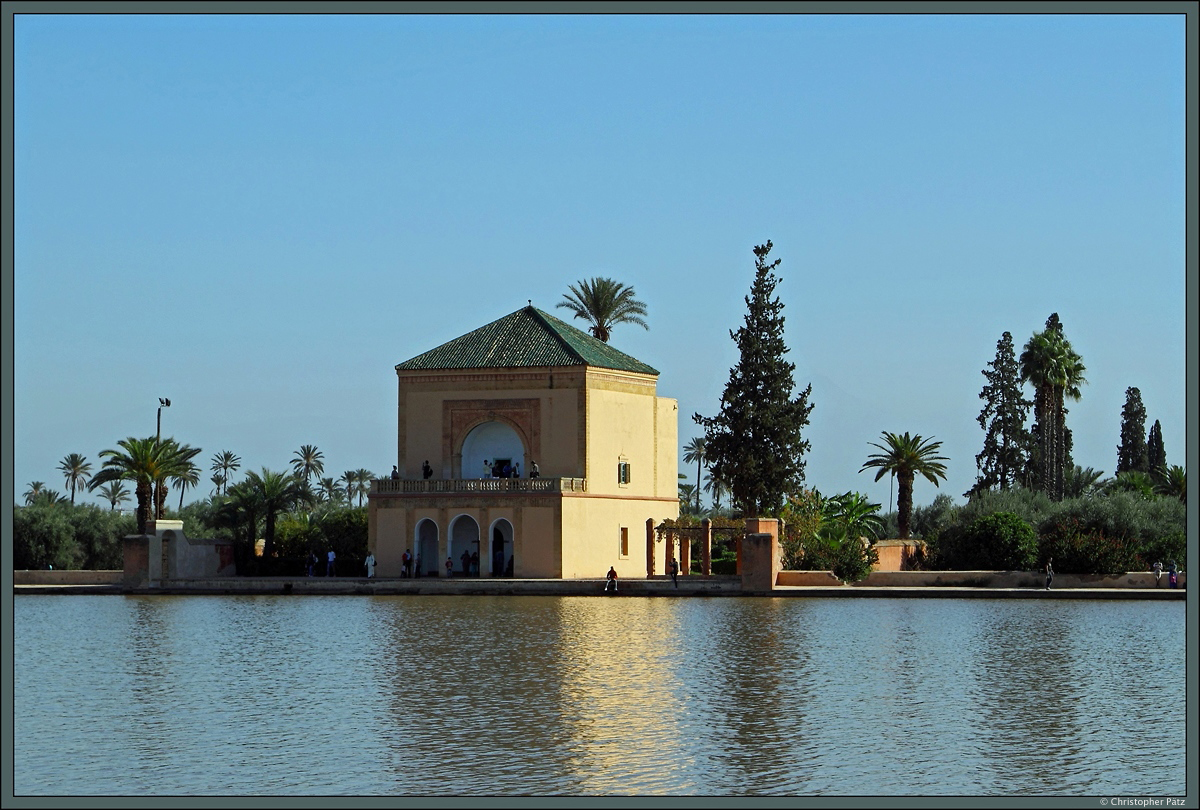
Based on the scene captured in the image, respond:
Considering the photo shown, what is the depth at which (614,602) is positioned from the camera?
121 ft

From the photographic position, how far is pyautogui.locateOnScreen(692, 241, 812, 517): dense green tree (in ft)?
147

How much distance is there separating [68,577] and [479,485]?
38.3 feet

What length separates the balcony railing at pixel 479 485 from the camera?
44.2m

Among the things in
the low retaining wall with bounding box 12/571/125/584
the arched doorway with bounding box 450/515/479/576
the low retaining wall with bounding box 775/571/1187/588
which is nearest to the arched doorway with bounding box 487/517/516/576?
the arched doorway with bounding box 450/515/479/576

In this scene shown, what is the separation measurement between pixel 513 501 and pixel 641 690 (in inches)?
988

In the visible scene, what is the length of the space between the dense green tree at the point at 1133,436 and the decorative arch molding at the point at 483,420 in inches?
1109

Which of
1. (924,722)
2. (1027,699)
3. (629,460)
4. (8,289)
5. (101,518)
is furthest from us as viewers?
(101,518)

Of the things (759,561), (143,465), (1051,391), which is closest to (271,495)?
(143,465)

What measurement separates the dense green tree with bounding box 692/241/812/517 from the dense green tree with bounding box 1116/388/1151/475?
23499 millimetres

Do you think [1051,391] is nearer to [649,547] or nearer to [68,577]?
[649,547]

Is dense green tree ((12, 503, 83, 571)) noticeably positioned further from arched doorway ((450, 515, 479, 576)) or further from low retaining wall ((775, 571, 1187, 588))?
low retaining wall ((775, 571, 1187, 588))

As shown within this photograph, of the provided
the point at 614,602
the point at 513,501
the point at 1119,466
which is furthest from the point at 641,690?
the point at 1119,466

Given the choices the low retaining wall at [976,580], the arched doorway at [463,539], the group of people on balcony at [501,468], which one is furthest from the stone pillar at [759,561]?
the arched doorway at [463,539]

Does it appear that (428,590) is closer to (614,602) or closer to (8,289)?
(614,602)
